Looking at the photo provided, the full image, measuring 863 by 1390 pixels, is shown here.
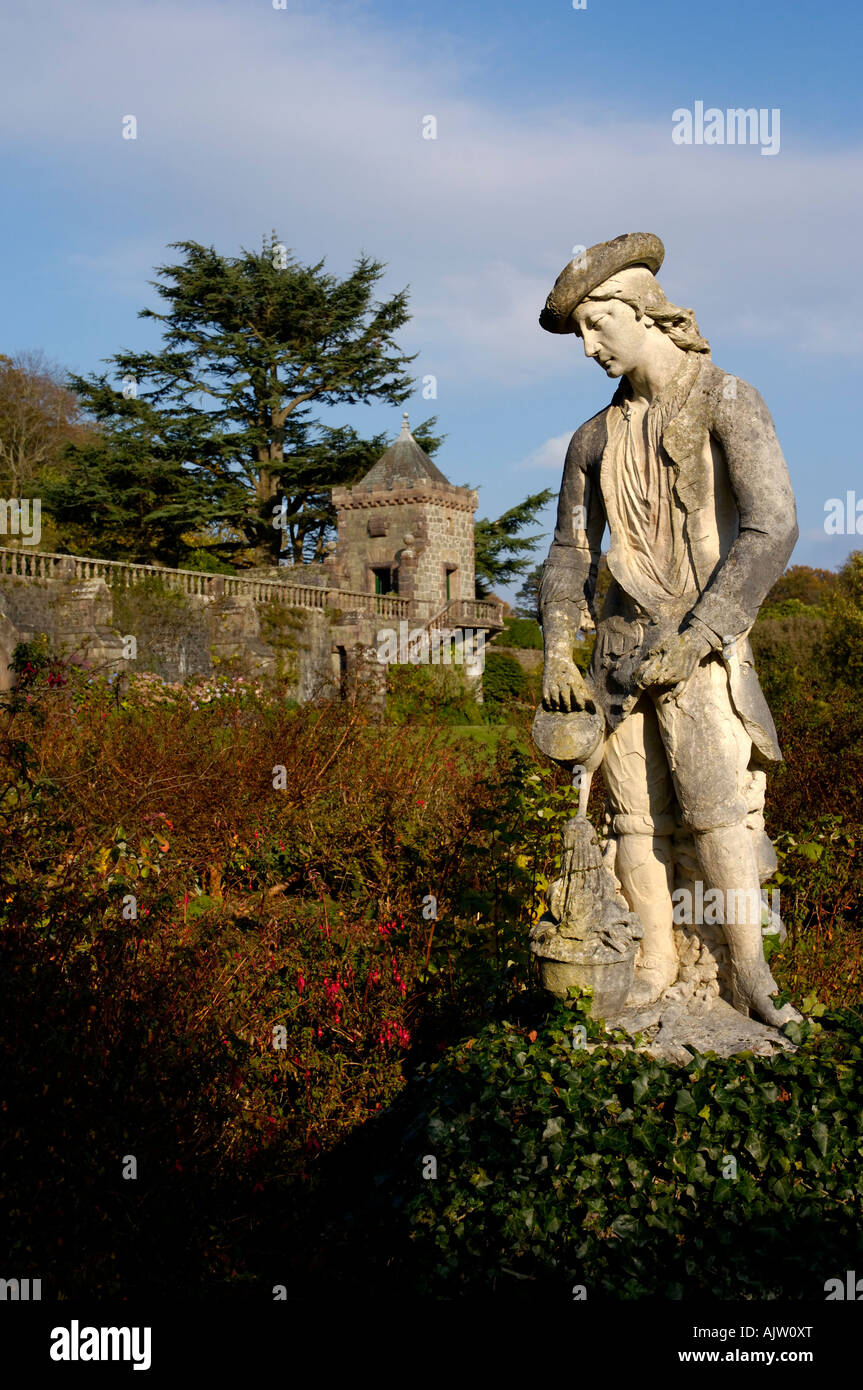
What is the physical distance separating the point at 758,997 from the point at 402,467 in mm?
36046

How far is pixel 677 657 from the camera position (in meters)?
3.36

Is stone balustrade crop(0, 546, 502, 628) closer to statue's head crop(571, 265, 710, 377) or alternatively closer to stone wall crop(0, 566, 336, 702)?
stone wall crop(0, 566, 336, 702)

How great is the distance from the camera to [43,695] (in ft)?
36.3

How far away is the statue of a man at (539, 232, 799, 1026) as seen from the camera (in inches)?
135

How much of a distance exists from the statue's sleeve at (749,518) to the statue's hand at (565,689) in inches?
19.2

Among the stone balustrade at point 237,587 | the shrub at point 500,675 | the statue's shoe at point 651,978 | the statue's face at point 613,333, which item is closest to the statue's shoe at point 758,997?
the statue's shoe at point 651,978

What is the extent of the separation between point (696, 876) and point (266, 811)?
5.38 metres

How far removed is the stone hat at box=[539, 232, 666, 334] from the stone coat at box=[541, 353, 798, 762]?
0.37 m

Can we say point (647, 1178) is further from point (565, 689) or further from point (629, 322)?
point (629, 322)

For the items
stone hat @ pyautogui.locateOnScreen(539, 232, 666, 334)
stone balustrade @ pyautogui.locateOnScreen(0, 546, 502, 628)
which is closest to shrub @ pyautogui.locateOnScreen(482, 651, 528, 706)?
stone balustrade @ pyautogui.locateOnScreen(0, 546, 502, 628)

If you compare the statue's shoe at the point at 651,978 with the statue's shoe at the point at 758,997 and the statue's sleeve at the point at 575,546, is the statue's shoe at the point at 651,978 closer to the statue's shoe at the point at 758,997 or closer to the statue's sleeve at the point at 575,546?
the statue's shoe at the point at 758,997

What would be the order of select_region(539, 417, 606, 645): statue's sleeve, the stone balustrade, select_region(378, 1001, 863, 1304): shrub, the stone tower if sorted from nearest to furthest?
select_region(378, 1001, 863, 1304): shrub < select_region(539, 417, 606, 645): statue's sleeve < the stone balustrade < the stone tower

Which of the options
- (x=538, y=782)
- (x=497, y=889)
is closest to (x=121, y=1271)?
(x=497, y=889)
